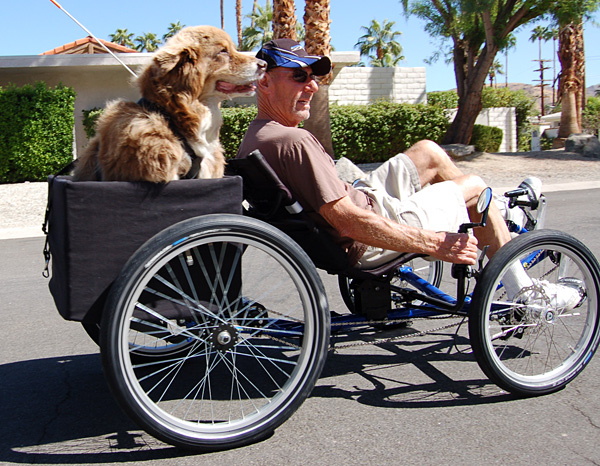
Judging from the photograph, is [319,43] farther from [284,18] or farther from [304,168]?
[304,168]

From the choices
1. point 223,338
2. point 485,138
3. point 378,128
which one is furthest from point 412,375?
point 485,138

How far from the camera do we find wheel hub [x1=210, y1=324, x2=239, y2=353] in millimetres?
2689

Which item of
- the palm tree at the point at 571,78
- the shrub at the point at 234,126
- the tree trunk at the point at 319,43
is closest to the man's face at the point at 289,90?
the tree trunk at the point at 319,43

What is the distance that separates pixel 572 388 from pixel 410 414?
93cm

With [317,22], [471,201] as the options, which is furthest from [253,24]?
[471,201]

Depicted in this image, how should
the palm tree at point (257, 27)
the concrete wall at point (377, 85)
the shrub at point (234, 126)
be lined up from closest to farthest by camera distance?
1. the shrub at point (234, 126)
2. the concrete wall at point (377, 85)
3. the palm tree at point (257, 27)

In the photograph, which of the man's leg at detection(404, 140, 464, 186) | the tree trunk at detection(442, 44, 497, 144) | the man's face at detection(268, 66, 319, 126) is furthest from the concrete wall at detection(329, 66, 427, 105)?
the man's face at detection(268, 66, 319, 126)

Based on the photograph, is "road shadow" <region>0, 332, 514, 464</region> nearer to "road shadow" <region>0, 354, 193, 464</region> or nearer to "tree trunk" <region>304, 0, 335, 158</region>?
"road shadow" <region>0, 354, 193, 464</region>

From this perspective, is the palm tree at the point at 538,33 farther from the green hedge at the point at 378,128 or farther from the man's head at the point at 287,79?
the man's head at the point at 287,79

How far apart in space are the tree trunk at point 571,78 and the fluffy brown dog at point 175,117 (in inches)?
790

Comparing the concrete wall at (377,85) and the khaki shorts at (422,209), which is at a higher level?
the concrete wall at (377,85)

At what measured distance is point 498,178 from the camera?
1540 cm

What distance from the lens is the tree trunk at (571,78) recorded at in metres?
20.5

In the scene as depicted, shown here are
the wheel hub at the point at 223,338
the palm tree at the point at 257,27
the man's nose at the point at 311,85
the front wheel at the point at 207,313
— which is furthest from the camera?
the palm tree at the point at 257,27
